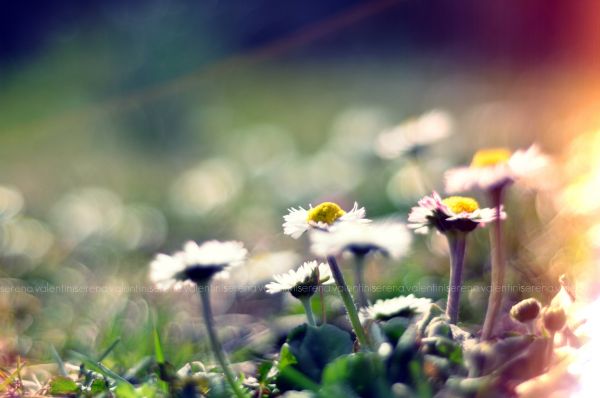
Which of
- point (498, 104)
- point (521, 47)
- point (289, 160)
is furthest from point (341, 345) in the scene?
point (521, 47)

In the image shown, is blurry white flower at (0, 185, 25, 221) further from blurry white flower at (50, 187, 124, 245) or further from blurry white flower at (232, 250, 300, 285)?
blurry white flower at (232, 250, 300, 285)

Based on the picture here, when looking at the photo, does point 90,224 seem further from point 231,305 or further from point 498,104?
point 498,104

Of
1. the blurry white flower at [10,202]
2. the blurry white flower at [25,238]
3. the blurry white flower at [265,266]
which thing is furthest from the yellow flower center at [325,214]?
the blurry white flower at [10,202]

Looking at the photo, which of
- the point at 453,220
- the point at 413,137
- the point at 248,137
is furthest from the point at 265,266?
the point at 248,137

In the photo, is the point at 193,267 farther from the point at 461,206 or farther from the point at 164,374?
the point at 461,206

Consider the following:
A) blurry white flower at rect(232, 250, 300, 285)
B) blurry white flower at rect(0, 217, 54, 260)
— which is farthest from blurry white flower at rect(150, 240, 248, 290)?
blurry white flower at rect(0, 217, 54, 260)

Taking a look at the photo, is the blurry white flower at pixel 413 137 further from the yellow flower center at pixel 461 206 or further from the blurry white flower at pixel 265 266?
the yellow flower center at pixel 461 206
